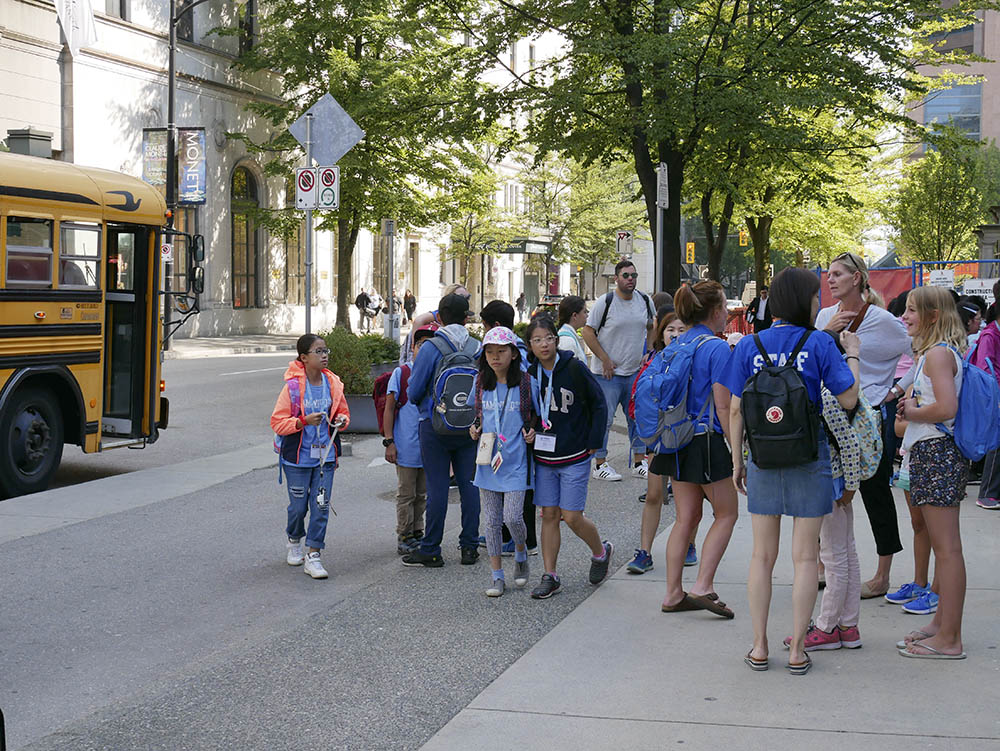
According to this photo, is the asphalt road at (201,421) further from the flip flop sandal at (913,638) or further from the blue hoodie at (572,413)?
the flip flop sandal at (913,638)

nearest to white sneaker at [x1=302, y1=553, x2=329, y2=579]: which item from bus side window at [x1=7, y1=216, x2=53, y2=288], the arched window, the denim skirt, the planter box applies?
the denim skirt

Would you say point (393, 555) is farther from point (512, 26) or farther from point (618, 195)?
point (618, 195)

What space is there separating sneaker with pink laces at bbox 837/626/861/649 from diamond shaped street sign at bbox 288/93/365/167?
29.7 feet

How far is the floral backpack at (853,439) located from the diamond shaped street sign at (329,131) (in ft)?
29.2

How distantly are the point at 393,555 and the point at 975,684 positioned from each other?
4.14m

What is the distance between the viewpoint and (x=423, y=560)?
305 inches

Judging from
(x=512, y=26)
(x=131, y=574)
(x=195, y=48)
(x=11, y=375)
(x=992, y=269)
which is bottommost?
(x=131, y=574)

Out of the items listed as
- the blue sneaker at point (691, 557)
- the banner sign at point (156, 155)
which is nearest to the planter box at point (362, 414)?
the blue sneaker at point (691, 557)

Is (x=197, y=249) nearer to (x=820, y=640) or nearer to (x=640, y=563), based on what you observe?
(x=640, y=563)

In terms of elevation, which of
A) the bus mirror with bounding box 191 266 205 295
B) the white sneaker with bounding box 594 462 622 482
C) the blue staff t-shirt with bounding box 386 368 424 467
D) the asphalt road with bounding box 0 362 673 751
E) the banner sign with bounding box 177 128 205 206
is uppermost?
the banner sign with bounding box 177 128 205 206

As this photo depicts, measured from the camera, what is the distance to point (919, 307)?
5633 millimetres

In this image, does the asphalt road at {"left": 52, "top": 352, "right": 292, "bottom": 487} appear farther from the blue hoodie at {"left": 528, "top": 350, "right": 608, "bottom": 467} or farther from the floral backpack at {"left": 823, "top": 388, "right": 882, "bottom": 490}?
the floral backpack at {"left": 823, "top": 388, "right": 882, "bottom": 490}

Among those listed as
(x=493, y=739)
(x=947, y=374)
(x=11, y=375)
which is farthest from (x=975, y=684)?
(x=11, y=375)

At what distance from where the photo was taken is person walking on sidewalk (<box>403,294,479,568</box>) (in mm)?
7594
